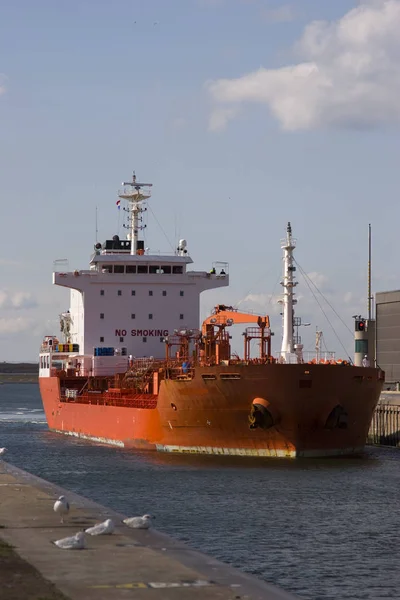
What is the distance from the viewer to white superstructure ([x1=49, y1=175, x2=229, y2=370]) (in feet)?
162

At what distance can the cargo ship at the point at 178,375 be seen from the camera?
33406 millimetres

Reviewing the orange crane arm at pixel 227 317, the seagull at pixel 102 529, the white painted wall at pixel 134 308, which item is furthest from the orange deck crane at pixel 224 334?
the seagull at pixel 102 529

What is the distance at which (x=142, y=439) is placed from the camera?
3969cm

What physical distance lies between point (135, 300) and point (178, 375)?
13.1m

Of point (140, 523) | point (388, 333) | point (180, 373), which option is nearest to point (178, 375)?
point (180, 373)

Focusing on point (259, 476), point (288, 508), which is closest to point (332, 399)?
point (259, 476)

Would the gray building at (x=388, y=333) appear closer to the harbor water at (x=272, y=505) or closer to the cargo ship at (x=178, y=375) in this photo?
the cargo ship at (x=178, y=375)

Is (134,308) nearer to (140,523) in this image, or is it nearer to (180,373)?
(180,373)

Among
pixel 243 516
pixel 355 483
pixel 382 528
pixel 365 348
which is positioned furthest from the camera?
pixel 365 348

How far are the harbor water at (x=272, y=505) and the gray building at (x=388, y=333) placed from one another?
74.2 feet

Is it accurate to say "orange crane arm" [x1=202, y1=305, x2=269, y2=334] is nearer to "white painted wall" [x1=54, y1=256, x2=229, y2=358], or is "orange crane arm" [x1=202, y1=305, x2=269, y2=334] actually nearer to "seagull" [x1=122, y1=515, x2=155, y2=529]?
"white painted wall" [x1=54, y1=256, x2=229, y2=358]

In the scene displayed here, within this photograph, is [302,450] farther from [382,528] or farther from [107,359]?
[107,359]

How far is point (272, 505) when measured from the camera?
2528cm

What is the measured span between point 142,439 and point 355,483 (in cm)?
1226
